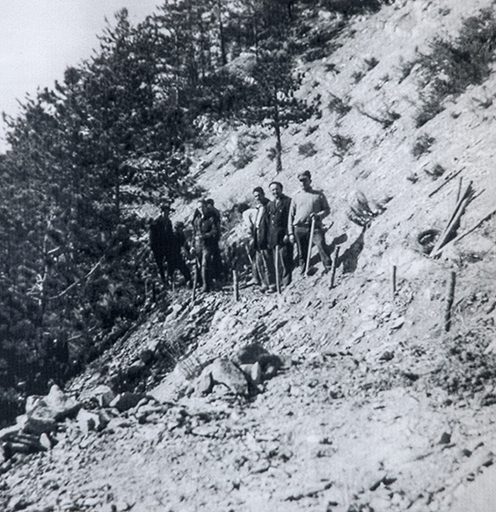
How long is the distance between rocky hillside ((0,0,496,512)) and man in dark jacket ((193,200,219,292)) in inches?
16.1

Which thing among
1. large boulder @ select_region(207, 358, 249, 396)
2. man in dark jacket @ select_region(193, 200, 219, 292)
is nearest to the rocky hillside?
large boulder @ select_region(207, 358, 249, 396)

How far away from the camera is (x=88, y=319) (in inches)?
326

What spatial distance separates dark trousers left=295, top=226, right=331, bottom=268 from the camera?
6.70 m

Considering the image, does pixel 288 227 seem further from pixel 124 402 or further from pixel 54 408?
pixel 54 408

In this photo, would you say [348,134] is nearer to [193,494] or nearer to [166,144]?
[166,144]

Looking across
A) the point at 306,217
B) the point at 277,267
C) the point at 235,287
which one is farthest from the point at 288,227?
the point at 235,287

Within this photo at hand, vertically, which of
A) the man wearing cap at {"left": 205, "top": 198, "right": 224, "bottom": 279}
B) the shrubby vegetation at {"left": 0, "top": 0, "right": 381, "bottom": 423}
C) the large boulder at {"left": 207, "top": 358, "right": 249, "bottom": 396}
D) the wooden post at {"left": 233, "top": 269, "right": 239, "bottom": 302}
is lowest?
the large boulder at {"left": 207, "top": 358, "right": 249, "bottom": 396}

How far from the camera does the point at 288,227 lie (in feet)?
22.7

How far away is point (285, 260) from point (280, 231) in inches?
17.5

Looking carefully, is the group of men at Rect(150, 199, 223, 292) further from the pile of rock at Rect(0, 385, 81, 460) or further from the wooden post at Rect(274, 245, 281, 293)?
the pile of rock at Rect(0, 385, 81, 460)

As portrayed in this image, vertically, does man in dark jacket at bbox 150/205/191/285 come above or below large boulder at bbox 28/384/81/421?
above

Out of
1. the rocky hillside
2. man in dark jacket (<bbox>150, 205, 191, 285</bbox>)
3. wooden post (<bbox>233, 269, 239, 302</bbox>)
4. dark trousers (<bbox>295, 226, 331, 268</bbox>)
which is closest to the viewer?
the rocky hillside

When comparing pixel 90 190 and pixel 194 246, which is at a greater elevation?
pixel 90 190

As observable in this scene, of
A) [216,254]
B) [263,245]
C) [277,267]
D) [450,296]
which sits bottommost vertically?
[450,296]
